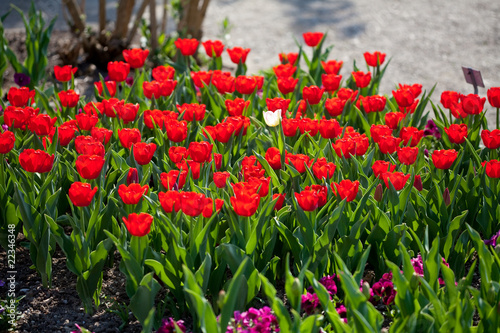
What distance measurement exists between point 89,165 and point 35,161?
0.64 feet

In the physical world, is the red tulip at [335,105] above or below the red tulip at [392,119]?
above

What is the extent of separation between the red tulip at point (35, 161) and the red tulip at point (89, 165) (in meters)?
0.13

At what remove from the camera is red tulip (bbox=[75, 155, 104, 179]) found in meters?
2.11

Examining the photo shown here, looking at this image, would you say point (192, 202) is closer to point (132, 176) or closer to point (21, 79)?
point (132, 176)

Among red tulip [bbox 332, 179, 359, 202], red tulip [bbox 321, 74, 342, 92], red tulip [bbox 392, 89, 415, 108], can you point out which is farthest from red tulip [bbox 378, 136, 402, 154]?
red tulip [bbox 321, 74, 342, 92]

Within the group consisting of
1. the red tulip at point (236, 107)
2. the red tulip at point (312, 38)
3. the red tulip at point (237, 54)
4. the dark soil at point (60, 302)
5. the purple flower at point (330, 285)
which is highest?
the red tulip at point (312, 38)

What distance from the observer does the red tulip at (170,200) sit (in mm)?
1969

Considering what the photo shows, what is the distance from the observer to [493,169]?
2346mm

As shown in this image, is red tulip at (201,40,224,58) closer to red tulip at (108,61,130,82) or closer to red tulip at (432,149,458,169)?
red tulip at (108,61,130,82)

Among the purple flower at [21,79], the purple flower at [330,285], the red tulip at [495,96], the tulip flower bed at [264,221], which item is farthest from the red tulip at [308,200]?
the purple flower at [21,79]

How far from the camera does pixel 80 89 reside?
4.67 metres

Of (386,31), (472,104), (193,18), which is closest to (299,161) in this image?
(472,104)

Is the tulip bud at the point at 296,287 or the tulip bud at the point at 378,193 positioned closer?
the tulip bud at the point at 296,287

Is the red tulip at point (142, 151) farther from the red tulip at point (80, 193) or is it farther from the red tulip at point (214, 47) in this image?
the red tulip at point (214, 47)
